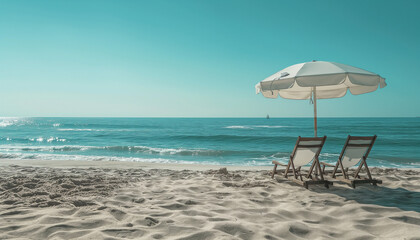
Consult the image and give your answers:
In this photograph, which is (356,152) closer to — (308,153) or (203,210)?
(308,153)

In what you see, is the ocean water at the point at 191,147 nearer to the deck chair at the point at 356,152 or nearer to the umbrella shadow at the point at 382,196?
the deck chair at the point at 356,152

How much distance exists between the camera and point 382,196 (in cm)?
423

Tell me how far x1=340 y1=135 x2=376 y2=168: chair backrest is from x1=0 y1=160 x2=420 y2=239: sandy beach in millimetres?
536

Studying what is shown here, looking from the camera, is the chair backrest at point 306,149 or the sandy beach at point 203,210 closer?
the sandy beach at point 203,210

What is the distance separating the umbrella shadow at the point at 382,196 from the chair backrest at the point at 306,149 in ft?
2.08

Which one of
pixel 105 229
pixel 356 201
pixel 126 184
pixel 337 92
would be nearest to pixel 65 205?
pixel 105 229

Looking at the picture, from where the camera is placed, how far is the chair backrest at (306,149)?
4.80m

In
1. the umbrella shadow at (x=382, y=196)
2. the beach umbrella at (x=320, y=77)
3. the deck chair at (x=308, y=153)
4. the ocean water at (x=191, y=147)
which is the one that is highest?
the beach umbrella at (x=320, y=77)

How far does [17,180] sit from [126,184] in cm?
204

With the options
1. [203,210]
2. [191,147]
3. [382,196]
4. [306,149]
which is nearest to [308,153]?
[306,149]

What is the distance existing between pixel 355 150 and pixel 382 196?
1009mm

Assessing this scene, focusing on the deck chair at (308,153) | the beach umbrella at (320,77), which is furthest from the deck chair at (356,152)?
the beach umbrella at (320,77)

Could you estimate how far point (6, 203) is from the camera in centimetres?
364

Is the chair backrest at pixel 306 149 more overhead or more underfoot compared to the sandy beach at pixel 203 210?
more overhead
